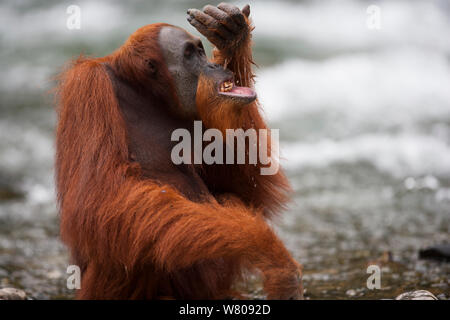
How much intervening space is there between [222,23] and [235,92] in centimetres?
34

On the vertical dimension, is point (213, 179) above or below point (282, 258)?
above

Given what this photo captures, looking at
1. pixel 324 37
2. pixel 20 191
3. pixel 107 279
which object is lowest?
pixel 107 279

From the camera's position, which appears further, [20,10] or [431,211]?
[20,10]

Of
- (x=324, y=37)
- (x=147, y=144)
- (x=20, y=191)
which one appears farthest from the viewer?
(x=324, y=37)

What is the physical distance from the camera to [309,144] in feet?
23.5

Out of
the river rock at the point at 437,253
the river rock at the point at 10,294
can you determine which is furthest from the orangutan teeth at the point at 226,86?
the river rock at the point at 437,253

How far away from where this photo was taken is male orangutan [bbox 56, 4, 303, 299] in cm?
230

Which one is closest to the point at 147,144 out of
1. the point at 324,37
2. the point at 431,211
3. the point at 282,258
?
the point at 282,258

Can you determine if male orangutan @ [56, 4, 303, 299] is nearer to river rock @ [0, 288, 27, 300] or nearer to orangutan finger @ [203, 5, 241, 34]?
orangutan finger @ [203, 5, 241, 34]

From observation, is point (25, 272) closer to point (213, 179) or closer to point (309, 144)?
point (213, 179)

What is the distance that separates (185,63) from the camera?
2691mm

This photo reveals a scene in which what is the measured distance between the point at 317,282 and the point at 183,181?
1.35 m
